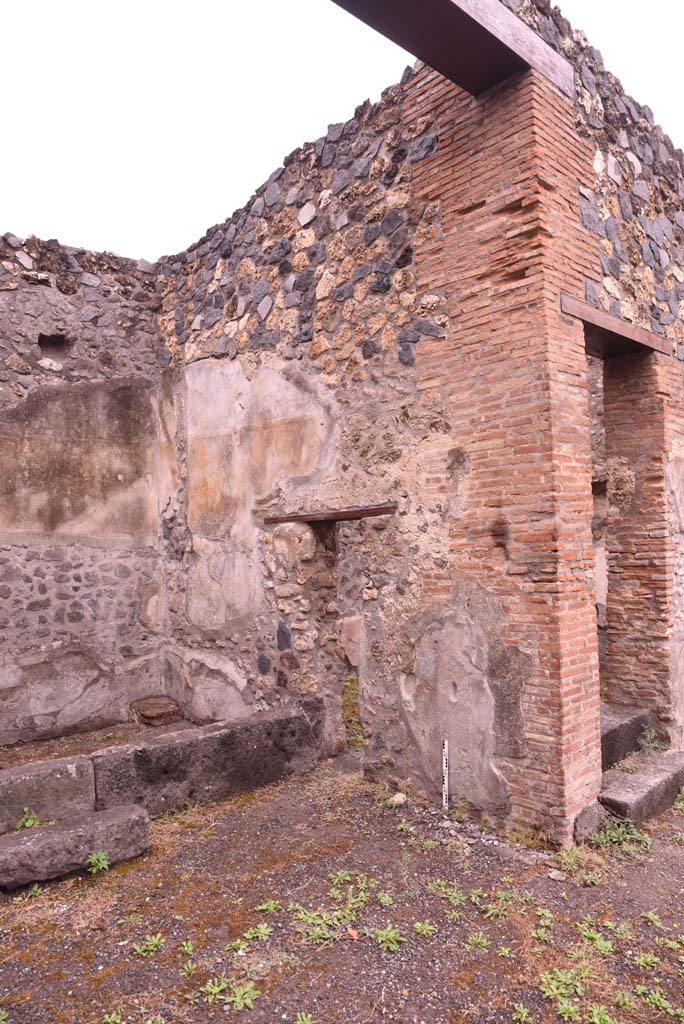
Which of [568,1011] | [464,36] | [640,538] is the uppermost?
[464,36]

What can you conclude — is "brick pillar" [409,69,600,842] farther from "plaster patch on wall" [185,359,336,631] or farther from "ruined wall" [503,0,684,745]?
"plaster patch on wall" [185,359,336,631]

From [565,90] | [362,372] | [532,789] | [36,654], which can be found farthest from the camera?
[36,654]

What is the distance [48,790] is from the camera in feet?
13.2

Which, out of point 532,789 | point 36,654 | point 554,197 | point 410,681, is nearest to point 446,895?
point 532,789

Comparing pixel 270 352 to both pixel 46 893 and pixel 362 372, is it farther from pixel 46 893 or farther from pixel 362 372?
pixel 46 893

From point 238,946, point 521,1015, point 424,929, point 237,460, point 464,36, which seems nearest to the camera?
point 521,1015

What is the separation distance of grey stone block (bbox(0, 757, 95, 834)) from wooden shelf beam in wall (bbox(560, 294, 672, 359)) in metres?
3.90

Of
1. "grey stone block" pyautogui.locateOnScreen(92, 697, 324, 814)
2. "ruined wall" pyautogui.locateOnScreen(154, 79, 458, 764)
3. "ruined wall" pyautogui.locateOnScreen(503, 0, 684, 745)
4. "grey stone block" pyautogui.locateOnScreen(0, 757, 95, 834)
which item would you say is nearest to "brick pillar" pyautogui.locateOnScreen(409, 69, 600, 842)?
"ruined wall" pyautogui.locateOnScreen(154, 79, 458, 764)

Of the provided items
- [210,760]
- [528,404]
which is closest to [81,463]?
[210,760]

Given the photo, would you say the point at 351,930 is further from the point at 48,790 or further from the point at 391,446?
the point at 391,446

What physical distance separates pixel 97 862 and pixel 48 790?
1.90 ft

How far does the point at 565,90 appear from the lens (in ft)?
14.3

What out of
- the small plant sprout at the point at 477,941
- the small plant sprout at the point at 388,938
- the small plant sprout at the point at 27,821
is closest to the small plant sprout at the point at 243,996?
the small plant sprout at the point at 388,938

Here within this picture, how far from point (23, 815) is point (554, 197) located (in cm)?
465
